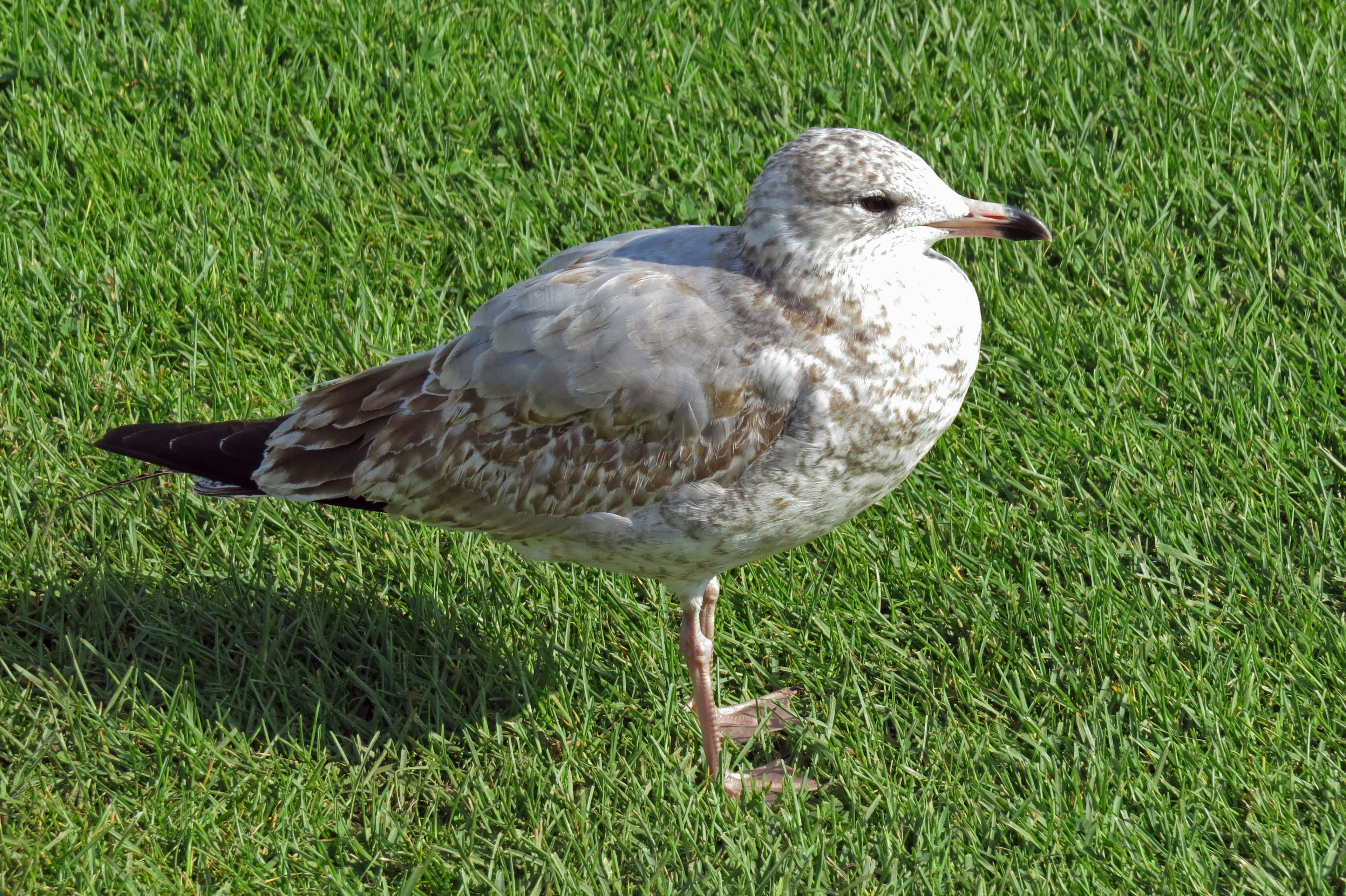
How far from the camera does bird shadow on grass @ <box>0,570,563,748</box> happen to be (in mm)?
4305

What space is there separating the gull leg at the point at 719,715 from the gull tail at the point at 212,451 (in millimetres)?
1011

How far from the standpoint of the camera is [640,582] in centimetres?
477

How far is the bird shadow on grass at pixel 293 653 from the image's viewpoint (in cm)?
430

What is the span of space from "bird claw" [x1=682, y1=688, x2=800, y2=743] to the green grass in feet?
0.29

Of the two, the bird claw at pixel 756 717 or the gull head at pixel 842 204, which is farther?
the bird claw at pixel 756 717

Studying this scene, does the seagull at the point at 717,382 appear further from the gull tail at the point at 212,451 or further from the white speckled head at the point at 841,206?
the gull tail at the point at 212,451

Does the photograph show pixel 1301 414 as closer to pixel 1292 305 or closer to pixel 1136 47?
pixel 1292 305

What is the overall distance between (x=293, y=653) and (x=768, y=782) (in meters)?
1.61

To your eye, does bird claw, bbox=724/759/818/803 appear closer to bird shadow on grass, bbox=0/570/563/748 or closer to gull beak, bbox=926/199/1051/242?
bird shadow on grass, bbox=0/570/563/748

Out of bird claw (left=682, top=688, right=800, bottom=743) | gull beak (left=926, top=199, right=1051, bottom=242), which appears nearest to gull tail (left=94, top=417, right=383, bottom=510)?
bird claw (left=682, top=688, right=800, bottom=743)

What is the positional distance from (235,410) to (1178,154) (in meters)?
3.95

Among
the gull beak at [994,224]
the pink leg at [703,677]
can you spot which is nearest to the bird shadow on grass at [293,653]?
the pink leg at [703,677]

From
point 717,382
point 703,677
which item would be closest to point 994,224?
point 717,382

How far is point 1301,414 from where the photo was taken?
4727mm
